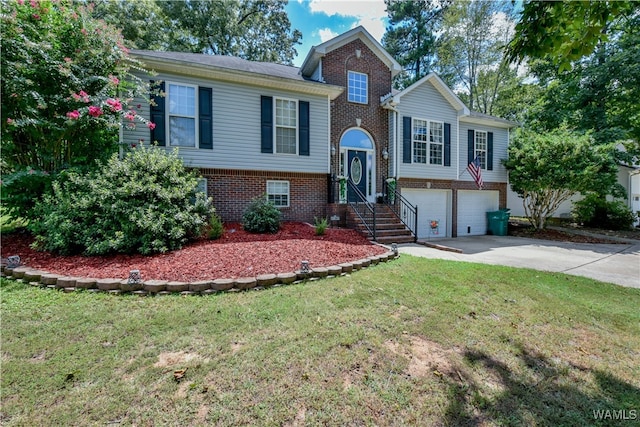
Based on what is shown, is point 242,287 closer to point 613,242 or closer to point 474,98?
point 613,242

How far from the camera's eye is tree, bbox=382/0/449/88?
22.3 meters

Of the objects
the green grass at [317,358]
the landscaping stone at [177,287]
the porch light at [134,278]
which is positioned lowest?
the green grass at [317,358]

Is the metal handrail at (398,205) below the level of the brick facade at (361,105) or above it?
below

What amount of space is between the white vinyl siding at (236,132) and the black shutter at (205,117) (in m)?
0.12

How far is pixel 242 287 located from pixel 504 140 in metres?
14.8

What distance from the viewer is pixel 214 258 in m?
5.34

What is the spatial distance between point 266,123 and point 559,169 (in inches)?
451

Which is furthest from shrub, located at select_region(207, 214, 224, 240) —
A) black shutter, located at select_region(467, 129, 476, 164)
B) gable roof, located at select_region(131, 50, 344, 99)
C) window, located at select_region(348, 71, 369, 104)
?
black shutter, located at select_region(467, 129, 476, 164)

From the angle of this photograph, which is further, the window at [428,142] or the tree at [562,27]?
the window at [428,142]

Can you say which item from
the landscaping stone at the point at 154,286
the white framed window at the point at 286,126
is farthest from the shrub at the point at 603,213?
the landscaping stone at the point at 154,286

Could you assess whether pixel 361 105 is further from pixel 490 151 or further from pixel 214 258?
pixel 214 258

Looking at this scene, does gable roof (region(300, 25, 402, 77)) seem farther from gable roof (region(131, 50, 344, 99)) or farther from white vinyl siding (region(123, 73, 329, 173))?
white vinyl siding (region(123, 73, 329, 173))

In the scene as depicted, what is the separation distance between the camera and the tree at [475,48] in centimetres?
2047

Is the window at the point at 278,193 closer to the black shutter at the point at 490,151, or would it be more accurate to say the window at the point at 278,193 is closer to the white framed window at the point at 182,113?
the white framed window at the point at 182,113
